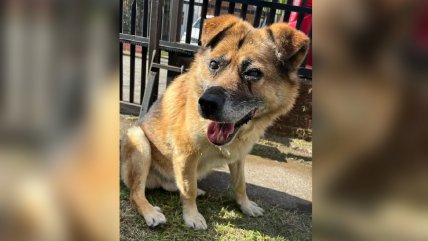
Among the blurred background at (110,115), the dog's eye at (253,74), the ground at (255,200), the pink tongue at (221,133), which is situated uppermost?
the blurred background at (110,115)

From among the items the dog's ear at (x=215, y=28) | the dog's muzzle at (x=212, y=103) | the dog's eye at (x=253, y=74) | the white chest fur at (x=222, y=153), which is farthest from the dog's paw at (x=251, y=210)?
the dog's ear at (x=215, y=28)

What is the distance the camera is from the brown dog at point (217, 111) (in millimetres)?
2971

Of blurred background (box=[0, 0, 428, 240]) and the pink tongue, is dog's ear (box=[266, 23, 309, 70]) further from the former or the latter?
blurred background (box=[0, 0, 428, 240])

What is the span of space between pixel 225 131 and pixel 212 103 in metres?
0.38

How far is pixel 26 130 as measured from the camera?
0.61 m

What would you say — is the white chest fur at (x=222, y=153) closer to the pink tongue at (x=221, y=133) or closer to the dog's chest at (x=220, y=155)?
the dog's chest at (x=220, y=155)

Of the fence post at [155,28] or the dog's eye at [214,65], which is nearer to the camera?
the dog's eye at [214,65]

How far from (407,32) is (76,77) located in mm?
591

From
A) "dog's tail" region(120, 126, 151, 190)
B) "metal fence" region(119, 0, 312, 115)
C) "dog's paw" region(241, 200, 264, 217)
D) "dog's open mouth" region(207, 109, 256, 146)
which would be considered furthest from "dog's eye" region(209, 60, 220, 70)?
"metal fence" region(119, 0, 312, 115)

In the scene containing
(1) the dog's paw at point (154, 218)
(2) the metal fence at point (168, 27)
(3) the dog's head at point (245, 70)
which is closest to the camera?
(3) the dog's head at point (245, 70)

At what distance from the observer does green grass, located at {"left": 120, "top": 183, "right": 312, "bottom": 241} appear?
326 centimetres

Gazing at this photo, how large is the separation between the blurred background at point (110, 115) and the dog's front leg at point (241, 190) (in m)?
2.97

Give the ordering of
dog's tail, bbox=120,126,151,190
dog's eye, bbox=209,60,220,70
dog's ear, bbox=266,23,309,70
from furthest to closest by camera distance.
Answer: dog's tail, bbox=120,126,151,190 → dog's eye, bbox=209,60,220,70 → dog's ear, bbox=266,23,309,70

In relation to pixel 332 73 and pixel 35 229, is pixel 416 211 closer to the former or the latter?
pixel 332 73
